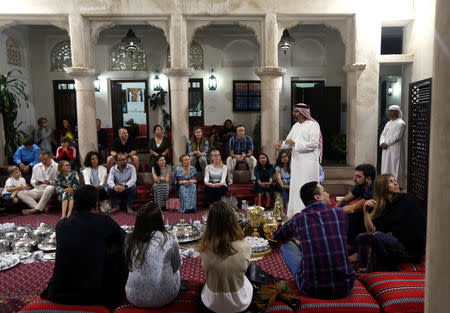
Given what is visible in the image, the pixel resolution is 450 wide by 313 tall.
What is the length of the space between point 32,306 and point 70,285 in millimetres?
386

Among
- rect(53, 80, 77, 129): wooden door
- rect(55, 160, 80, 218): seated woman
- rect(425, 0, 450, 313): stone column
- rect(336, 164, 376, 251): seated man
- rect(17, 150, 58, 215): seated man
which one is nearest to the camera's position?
rect(425, 0, 450, 313): stone column

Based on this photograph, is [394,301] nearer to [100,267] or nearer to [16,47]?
[100,267]

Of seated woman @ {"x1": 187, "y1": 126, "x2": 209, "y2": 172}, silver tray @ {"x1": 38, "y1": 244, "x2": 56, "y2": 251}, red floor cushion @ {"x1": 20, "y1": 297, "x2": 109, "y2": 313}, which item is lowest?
silver tray @ {"x1": 38, "y1": 244, "x2": 56, "y2": 251}

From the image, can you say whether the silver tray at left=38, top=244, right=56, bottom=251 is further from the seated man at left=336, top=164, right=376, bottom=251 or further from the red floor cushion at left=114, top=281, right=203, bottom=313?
the seated man at left=336, top=164, right=376, bottom=251

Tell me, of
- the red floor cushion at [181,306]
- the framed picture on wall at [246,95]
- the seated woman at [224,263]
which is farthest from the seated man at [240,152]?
the seated woman at [224,263]

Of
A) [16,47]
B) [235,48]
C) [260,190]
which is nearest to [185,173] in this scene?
[260,190]

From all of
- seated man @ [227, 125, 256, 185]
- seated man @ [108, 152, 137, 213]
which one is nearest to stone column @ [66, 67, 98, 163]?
seated man @ [108, 152, 137, 213]

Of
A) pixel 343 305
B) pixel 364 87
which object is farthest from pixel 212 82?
pixel 343 305

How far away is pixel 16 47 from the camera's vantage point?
11.1 m

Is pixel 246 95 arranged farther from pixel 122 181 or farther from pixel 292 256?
pixel 292 256

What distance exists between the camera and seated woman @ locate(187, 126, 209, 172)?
8.28m

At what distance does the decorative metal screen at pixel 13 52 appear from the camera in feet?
35.0

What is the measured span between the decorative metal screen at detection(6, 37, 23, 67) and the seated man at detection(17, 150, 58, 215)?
4853 mm

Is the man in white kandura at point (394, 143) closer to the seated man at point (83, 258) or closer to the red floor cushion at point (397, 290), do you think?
the red floor cushion at point (397, 290)
